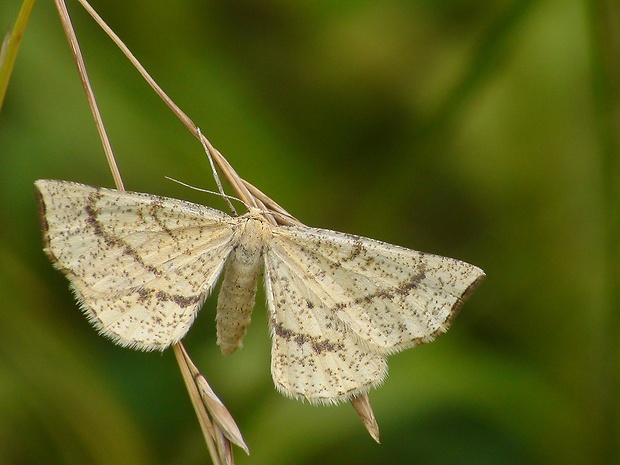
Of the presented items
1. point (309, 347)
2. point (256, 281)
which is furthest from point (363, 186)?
point (309, 347)

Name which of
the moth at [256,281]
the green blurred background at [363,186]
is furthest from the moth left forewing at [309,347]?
the green blurred background at [363,186]

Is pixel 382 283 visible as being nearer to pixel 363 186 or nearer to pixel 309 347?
pixel 309 347

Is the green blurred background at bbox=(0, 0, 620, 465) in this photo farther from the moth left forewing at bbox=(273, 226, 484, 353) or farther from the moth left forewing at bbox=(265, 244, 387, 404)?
the moth left forewing at bbox=(273, 226, 484, 353)

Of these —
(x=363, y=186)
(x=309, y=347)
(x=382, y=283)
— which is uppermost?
(x=363, y=186)

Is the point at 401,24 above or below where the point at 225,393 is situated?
above

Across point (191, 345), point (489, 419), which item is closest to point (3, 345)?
point (191, 345)

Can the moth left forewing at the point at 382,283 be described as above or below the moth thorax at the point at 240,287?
above

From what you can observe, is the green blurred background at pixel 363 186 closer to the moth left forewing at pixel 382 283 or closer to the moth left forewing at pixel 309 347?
the moth left forewing at pixel 309 347

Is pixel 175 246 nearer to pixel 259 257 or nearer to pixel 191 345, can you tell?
pixel 259 257
